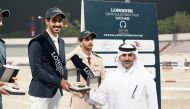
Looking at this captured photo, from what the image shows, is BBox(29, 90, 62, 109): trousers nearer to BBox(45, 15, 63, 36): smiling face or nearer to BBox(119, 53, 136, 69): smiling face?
BBox(45, 15, 63, 36): smiling face

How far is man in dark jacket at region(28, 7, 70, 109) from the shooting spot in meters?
5.33

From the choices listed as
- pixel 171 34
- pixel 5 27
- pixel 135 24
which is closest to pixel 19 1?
pixel 5 27

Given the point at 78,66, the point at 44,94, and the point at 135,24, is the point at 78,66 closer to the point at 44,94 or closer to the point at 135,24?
the point at 44,94

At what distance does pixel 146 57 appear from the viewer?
903cm

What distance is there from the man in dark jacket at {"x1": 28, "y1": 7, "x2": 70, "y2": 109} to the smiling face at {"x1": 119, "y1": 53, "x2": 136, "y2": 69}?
73 cm

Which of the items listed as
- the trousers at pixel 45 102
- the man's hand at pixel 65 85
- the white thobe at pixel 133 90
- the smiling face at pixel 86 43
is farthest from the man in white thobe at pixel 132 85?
the smiling face at pixel 86 43

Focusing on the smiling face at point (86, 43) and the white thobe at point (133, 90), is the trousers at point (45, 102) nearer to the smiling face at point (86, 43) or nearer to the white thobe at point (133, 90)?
the white thobe at point (133, 90)

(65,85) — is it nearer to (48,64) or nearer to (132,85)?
(48,64)

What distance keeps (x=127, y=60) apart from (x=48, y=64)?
3.26 ft

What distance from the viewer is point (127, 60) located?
5.03m

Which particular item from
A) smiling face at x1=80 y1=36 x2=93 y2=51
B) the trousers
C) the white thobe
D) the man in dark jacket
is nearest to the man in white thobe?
the white thobe

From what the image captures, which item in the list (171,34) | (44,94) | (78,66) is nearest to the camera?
(44,94)

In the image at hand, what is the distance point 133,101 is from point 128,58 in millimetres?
500

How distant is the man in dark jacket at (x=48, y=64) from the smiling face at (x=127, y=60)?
0.73m
